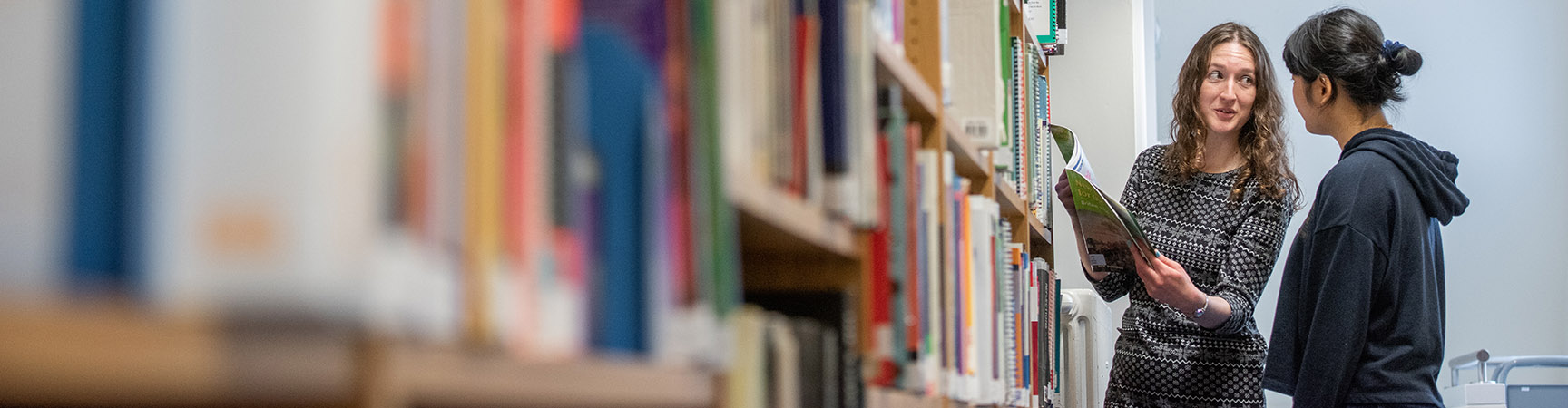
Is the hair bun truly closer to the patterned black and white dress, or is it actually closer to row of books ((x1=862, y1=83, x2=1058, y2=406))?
the patterned black and white dress

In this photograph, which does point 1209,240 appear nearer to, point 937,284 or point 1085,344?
point 1085,344

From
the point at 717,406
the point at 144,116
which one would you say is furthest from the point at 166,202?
the point at 717,406

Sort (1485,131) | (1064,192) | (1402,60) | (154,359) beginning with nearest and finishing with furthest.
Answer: (154,359) → (1402,60) → (1064,192) → (1485,131)

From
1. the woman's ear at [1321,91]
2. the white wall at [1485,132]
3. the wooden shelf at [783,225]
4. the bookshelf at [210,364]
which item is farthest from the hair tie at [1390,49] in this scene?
the bookshelf at [210,364]

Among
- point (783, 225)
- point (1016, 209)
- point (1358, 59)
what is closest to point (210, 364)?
point (783, 225)

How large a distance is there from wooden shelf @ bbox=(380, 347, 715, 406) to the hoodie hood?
193 cm

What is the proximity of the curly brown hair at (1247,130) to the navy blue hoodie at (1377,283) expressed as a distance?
1.00 feet

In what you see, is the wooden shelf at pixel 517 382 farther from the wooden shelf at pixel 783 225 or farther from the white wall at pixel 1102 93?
the white wall at pixel 1102 93

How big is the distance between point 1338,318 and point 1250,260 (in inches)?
12.5

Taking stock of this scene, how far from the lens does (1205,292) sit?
2.55 metres

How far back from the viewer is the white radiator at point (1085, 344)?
329cm

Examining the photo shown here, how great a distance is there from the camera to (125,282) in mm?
346

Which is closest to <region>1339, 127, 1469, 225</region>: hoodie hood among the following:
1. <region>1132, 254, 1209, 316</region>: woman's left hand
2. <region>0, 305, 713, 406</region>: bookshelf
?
<region>1132, 254, 1209, 316</region>: woman's left hand

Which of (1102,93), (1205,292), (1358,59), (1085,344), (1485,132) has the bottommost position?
(1085,344)
